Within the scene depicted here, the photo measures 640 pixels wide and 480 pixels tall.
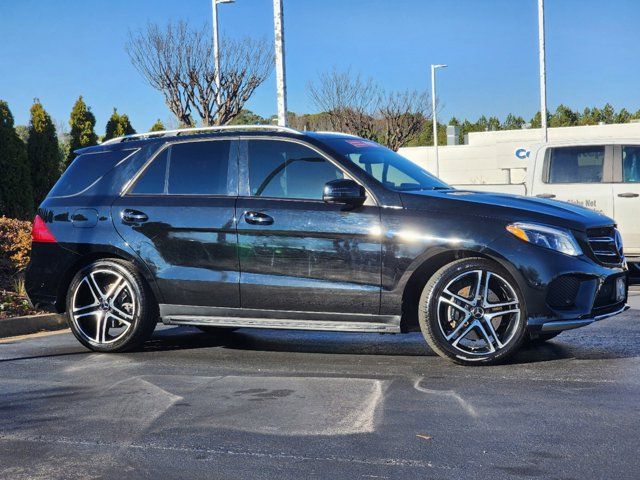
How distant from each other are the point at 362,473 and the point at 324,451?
0.41 metres

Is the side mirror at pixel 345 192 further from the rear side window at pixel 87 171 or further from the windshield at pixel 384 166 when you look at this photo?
the rear side window at pixel 87 171

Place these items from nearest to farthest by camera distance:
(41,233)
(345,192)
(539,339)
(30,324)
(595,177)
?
(345,192) → (539,339) → (41,233) → (30,324) → (595,177)

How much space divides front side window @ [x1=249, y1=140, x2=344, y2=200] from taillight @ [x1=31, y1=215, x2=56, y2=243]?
1.87m

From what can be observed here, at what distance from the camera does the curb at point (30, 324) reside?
9391mm

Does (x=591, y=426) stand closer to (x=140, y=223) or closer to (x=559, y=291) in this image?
(x=559, y=291)

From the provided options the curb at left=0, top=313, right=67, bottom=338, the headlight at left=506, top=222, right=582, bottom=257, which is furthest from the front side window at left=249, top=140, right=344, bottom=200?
the curb at left=0, top=313, right=67, bottom=338

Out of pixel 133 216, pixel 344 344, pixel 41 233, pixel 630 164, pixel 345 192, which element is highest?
pixel 630 164

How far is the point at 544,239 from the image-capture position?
653 centimetres

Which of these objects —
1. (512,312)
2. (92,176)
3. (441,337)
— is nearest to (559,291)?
(512,312)

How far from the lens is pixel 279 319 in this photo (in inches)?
280

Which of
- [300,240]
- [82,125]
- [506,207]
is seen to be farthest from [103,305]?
[82,125]

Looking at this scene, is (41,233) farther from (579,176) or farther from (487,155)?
(487,155)

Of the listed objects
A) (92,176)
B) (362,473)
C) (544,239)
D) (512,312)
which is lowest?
(362,473)

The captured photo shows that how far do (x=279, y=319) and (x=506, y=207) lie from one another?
190cm
